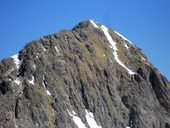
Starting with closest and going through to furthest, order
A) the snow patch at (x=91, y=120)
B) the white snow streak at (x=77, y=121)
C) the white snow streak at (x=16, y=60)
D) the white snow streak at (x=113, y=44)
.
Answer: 1. the white snow streak at (x=77, y=121)
2. the snow patch at (x=91, y=120)
3. the white snow streak at (x=16, y=60)
4. the white snow streak at (x=113, y=44)

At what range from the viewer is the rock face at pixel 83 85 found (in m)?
134

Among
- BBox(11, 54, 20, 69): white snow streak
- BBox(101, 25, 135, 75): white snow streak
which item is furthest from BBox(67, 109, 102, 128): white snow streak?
BBox(101, 25, 135, 75): white snow streak

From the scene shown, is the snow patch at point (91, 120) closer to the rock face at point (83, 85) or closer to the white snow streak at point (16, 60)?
the rock face at point (83, 85)

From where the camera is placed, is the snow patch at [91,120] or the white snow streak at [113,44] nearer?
the snow patch at [91,120]

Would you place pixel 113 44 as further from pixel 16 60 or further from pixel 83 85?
pixel 16 60

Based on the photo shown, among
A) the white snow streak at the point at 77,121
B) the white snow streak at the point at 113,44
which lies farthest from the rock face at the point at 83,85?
the white snow streak at the point at 77,121

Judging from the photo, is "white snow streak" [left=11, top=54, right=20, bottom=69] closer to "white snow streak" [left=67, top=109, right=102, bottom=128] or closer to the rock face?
the rock face

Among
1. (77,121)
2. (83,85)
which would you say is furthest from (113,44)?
(77,121)

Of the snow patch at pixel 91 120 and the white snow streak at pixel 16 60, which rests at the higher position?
the white snow streak at pixel 16 60

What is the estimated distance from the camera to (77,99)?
5812 inches

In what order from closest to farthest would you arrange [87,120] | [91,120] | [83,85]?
[87,120], [91,120], [83,85]

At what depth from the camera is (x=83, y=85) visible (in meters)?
153

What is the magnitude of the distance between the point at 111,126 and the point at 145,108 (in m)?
15.0

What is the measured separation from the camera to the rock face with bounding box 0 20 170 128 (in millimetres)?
134375
